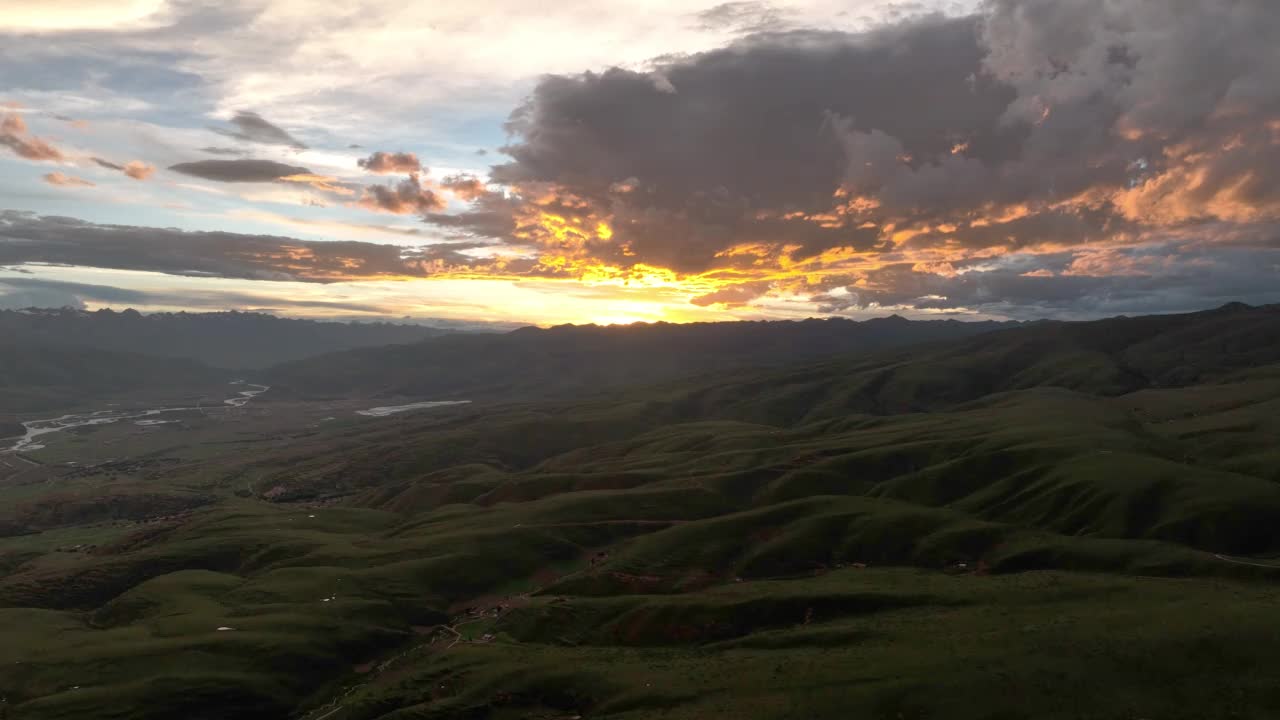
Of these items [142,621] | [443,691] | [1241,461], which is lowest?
[142,621]

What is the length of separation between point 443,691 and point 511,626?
25138 mm

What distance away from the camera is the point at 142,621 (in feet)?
403

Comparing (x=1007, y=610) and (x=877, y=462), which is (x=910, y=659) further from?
(x=877, y=462)

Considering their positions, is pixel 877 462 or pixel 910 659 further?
pixel 877 462

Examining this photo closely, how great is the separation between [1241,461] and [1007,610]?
341ft

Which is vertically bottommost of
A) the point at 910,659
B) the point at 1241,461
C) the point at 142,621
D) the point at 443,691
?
the point at 142,621

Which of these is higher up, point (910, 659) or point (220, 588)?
point (910, 659)

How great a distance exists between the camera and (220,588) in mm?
139250

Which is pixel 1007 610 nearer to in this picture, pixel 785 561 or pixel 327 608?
pixel 785 561

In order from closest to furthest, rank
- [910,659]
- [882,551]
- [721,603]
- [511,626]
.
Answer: [910,659]
[721,603]
[511,626]
[882,551]

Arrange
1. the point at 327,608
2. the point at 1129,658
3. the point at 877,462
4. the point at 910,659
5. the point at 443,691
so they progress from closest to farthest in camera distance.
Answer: the point at 1129,658 < the point at 910,659 < the point at 443,691 < the point at 327,608 < the point at 877,462

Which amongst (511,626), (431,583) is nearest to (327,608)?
(431,583)

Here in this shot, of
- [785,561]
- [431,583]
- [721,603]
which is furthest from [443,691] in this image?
[785,561]

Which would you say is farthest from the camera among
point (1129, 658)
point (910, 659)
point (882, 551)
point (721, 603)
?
point (882, 551)
